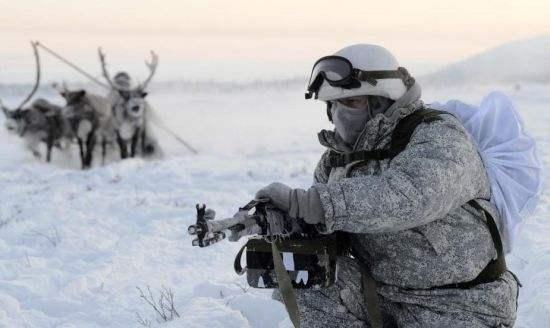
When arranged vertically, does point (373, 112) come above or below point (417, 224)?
above

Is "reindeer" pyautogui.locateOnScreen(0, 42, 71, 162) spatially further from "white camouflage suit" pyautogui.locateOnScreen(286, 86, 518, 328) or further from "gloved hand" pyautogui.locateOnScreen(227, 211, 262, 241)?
"gloved hand" pyautogui.locateOnScreen(227, 211, 262, 241)

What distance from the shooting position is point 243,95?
35.6 meters

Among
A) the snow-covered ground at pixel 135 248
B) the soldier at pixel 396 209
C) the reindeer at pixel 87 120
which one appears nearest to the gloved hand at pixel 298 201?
the soldier at pixel 396 209

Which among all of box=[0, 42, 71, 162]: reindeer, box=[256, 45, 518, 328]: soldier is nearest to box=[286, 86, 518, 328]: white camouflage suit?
box=[256, 45, 518, 328]: soldier

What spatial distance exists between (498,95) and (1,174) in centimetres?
1075

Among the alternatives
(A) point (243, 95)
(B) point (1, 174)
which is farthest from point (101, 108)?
(A) point (243, 95)

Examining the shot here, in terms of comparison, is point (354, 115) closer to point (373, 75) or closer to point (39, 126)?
point (373, 75)

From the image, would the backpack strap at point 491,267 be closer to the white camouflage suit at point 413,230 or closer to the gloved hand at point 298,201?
the white camouflage suit at point 413,230

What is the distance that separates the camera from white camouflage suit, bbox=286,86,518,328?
2299 mm

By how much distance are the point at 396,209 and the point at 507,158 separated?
0.73 metres

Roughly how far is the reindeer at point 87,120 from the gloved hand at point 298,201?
44.6ft

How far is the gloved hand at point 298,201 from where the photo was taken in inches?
90.4

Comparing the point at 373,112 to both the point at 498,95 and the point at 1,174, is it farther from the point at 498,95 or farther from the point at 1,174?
the point at 1,174

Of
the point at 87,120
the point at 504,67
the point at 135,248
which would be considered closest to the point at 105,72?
the point at 87,120
